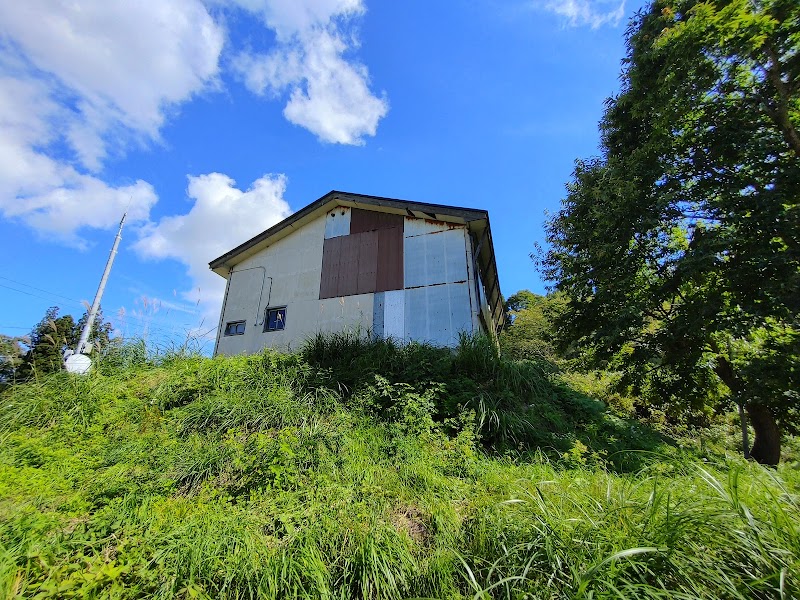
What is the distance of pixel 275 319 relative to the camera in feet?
38.9

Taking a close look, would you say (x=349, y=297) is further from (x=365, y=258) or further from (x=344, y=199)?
(x=344, y=199)

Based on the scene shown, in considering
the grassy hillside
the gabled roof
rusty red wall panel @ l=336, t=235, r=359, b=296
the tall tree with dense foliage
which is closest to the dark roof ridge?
the gabled roof

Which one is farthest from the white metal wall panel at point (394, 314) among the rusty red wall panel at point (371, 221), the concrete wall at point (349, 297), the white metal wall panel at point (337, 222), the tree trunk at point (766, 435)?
the tree trunk at point (766, 435)

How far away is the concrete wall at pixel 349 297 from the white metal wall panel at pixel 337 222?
0.06 ft

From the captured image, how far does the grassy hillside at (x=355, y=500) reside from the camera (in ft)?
6.48

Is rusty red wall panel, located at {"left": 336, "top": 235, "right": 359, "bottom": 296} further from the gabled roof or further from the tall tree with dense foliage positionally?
the tall tree with dense foliage

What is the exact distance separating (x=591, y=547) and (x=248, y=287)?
12.9 m

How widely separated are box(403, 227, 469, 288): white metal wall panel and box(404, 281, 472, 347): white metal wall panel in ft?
0.84

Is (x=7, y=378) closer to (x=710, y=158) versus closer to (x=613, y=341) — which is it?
(x=613, y=341)

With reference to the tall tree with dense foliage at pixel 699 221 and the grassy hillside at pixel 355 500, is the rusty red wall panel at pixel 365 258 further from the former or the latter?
the grassy hillside at pixel 355 500

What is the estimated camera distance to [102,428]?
4656mm

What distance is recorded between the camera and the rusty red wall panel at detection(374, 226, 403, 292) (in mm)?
10414

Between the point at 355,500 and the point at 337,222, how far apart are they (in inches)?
403

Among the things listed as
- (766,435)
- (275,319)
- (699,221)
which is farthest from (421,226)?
(766,435)
